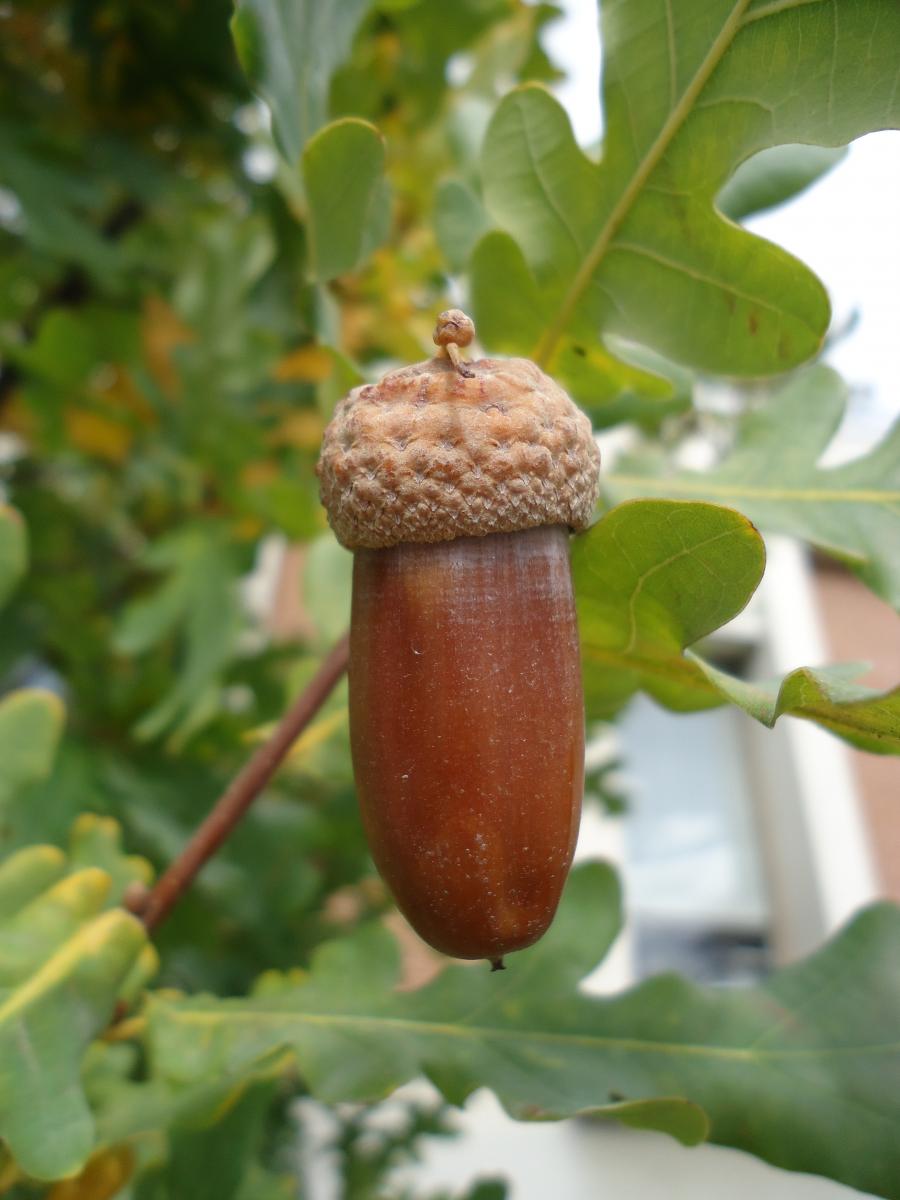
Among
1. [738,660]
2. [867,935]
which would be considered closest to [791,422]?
[867,935]

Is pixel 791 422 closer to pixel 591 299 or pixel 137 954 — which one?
pixel 591 299

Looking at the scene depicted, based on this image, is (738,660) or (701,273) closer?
(701,273)

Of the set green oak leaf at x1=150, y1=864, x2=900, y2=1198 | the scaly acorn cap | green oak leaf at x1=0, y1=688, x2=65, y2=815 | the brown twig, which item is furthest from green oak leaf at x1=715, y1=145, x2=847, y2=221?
green oak leaf at x1=0, y1=688, x2=65, y2=815

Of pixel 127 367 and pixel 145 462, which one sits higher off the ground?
pixel 127 367

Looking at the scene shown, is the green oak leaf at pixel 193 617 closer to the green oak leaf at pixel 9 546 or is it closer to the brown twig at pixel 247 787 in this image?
the green oak leaf at pixel 9 546

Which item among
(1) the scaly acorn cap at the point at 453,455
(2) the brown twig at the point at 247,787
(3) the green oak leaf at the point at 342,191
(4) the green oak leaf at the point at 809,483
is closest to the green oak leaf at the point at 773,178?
(4) the green oak leaf at the point at 809,483

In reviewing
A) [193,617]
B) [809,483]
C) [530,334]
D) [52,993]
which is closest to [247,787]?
[52,993]
